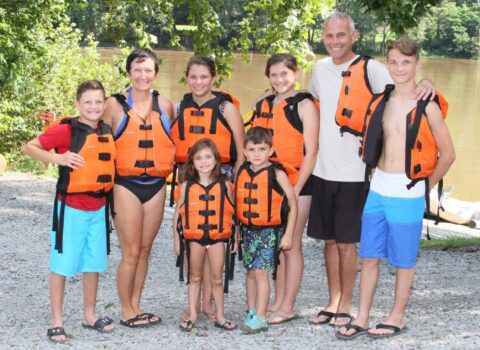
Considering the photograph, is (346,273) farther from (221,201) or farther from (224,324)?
(221,201)

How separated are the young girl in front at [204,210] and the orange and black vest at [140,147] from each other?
0.62 ft

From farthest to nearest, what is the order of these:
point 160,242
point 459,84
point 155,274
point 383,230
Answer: point 459,84 → point 160,242 → point 155,274 → point 383,230

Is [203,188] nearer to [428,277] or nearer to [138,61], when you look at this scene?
[138,61]

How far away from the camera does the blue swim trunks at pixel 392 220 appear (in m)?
4.41

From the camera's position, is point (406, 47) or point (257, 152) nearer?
point (406, 47)

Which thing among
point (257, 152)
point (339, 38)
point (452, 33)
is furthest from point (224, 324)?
point (452, 33)

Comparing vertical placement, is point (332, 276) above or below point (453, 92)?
below

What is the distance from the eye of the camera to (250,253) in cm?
470

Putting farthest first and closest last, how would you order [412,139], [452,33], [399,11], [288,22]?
[452,33]
[288,22]
[399,11]
[412,139]

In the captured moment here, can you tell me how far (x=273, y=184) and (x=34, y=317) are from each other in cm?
196

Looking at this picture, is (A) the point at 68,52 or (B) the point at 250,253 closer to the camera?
(B) the point at 250,253

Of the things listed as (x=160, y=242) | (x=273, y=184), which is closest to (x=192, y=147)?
(x=273, y=184)

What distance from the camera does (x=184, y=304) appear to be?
5.66 metres

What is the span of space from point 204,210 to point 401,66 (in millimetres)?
1429
